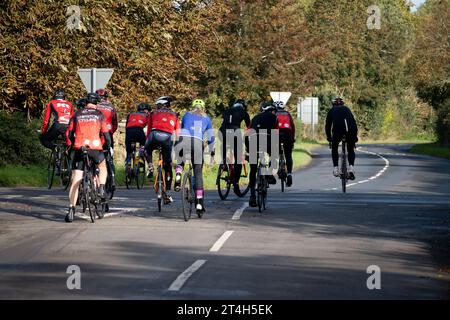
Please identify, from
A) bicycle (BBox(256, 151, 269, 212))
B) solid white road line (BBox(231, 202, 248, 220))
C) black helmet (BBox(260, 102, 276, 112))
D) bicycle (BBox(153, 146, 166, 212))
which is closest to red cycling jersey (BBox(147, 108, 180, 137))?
bicycle (BBox(153, 146, 166, 212))

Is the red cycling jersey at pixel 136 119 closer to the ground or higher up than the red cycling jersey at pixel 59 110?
closer to the ground

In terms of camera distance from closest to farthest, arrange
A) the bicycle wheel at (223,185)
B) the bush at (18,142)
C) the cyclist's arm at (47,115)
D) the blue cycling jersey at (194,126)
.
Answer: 1. the blue cycling jersey at (194,126)
2. the bicycle wheel at (223,185)
3. the cyclist's arm at (47,115)
4. the bush at (18,142)

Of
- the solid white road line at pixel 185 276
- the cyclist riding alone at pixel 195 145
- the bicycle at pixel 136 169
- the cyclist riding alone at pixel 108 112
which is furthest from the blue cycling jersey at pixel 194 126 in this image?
the bicycle at pixel 136 169

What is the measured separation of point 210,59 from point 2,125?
27.0 meters

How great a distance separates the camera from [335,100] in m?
26.6

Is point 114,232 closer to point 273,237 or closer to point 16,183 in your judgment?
point 273,237

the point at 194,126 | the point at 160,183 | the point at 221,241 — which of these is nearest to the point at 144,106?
the point at 160,183

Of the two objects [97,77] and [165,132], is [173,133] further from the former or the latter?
[97,77]

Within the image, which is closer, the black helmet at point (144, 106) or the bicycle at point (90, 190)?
the bicycle at point (90, 190)

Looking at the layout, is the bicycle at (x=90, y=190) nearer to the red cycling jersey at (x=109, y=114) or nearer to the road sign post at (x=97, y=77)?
the red cycling jersey at (x=109, y=114)

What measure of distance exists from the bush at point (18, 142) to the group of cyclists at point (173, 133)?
21.0 ft

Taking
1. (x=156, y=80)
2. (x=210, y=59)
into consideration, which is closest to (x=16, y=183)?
(x=156, y=80)

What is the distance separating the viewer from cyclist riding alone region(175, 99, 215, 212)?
64.6ft

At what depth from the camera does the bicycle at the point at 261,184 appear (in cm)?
2118
